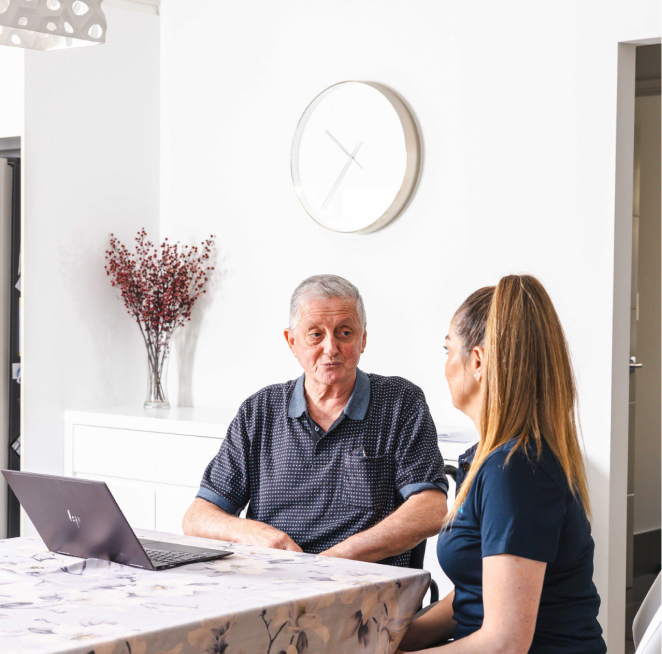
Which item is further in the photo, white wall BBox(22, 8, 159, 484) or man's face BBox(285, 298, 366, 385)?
white wall BBox(22, 8, 159, 484)

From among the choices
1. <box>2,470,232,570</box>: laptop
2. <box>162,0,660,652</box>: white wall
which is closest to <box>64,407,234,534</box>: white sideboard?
<box>162,0,660,652</box>: white wall

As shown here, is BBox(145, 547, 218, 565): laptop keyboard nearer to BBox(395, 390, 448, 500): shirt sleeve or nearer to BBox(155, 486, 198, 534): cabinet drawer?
BBox(395, 390, 448, 500): shirt sleeve

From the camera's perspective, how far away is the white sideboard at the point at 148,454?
10.8 ft

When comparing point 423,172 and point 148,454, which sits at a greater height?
point 423,172

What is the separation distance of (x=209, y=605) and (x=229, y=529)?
30.3 inches

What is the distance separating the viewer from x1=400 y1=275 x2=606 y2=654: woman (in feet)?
4.52

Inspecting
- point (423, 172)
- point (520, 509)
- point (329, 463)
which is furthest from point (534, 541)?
point (423, 172)

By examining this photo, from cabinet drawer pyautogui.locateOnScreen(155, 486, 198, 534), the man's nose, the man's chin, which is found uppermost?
the man's nose

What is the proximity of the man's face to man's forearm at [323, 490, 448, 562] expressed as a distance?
0.36 metres

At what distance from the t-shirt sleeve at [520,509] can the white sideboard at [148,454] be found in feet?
6.16

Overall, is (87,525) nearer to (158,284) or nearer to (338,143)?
(338,143)

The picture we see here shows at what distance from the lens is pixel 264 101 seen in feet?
11.8

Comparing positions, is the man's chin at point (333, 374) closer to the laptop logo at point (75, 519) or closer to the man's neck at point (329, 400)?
the man's neck at point (329, 400)

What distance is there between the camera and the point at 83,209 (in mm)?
3668
